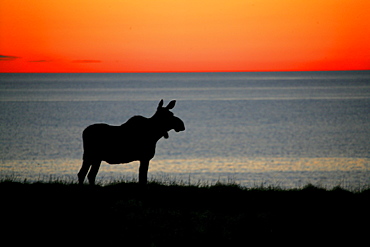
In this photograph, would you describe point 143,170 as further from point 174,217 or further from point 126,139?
point 174,217

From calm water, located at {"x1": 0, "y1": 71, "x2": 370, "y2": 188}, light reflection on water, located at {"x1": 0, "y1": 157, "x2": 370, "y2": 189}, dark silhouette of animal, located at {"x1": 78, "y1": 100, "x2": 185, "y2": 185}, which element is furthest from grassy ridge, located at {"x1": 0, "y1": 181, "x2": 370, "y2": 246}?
light reflection on water, located at {"x1": 0, "y1": 157, "x2": 370, "y2": 189}

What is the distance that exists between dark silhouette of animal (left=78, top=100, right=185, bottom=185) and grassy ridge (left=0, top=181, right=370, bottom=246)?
746 millimetres

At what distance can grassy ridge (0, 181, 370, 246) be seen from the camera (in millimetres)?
7812

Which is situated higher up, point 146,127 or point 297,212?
point 146,127

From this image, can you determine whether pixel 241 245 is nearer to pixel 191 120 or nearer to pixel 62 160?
pixel 62 160

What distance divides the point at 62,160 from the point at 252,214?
25329 mm

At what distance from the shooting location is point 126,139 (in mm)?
9945

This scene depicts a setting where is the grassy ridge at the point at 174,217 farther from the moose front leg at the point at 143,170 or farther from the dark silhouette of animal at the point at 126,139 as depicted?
the dark silhouette of animal at the point at 126,139

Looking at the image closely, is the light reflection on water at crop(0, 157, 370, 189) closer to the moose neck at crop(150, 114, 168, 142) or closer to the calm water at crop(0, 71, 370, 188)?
the calm water at crop(0, 71, 370, 188)

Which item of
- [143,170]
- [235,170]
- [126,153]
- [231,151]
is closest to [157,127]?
[126,153]

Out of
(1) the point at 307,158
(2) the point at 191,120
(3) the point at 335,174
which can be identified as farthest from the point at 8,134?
(3) the point at 335,174

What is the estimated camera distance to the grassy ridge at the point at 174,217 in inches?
308

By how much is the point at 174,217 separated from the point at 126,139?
2.18 m

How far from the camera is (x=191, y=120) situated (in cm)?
6512
